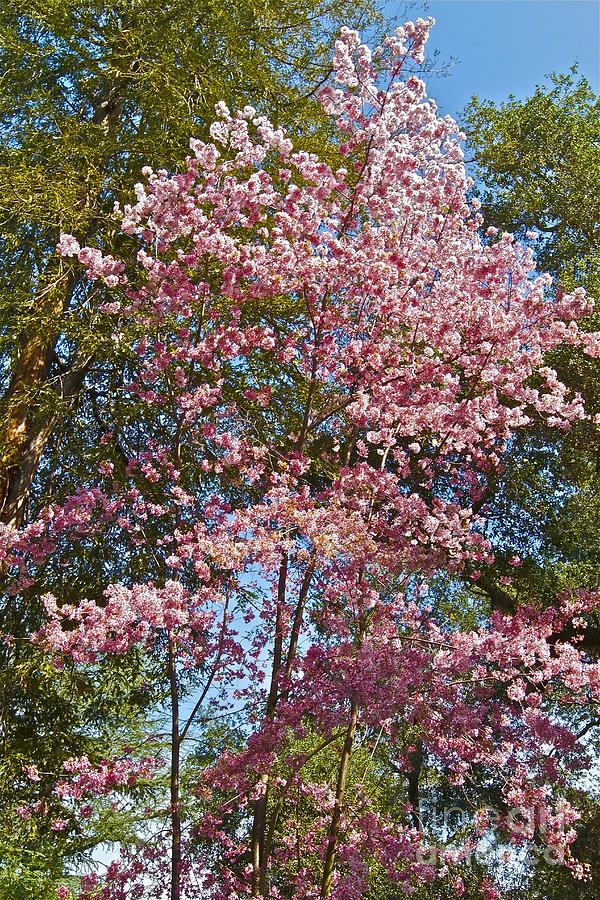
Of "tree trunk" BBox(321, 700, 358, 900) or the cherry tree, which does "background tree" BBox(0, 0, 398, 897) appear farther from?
"tree trunk" BBox(321, 700, 358, 900)

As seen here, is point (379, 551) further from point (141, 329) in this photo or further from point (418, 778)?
point (418, 778)

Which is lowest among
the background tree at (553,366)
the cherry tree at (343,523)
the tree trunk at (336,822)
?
the tree trunk at (336,822)

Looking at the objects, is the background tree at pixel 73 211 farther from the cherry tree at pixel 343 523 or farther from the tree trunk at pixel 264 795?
the tree trunk at pixel 264 795

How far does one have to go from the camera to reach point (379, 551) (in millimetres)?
5398

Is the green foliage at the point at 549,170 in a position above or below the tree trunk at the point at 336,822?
above

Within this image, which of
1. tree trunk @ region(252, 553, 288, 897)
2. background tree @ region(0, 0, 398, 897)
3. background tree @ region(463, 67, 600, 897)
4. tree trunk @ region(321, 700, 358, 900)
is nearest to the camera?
tree trunk @ region(252, 553, 288, 897)

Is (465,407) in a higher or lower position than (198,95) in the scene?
lower

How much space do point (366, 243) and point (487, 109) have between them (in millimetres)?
9499

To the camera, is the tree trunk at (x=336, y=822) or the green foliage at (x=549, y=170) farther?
the green foliage at (x=549, y=170)

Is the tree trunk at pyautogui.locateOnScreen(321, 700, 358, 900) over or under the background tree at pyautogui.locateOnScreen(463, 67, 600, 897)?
under

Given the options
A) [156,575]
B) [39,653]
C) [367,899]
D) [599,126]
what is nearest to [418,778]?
[367,899]

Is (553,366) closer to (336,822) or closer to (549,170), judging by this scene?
(549,170)

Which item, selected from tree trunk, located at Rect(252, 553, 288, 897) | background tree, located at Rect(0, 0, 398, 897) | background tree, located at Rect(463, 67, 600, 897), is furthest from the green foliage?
tree trunk, located at Rect(252, 553, 288, 897)

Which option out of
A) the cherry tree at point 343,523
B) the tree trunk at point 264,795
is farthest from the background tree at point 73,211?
the tree trunk at point 264,795
